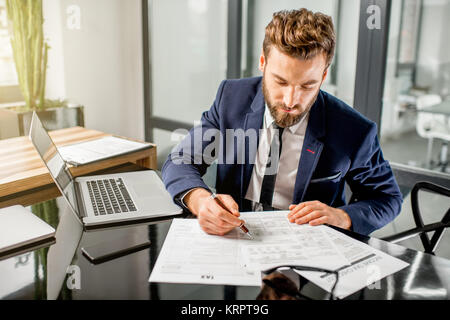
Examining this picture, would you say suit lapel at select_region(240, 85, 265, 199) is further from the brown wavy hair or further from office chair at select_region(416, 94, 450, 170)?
office chair at select_region(416, 94, 450, 170)

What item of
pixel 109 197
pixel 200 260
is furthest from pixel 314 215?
pixel 109 197

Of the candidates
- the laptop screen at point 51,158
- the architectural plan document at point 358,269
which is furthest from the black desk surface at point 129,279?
the laptop screen at point 51,158

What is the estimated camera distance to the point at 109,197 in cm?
122

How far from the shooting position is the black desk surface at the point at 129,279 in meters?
0.75

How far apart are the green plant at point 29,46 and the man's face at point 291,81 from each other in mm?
2337

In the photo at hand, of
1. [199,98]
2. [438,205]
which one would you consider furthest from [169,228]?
[199,98]

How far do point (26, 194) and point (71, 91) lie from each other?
7.30 feet

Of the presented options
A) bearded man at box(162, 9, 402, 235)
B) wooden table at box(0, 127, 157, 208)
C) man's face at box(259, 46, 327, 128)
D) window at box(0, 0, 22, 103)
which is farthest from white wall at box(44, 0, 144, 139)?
man's face at box(259, 46, 327, 128)

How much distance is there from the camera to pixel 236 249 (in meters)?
0.91

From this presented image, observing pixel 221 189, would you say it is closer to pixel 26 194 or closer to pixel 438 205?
pixel 26 194

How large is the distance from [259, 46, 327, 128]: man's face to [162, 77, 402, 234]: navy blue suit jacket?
0.41 feet

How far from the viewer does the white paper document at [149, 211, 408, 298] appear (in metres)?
0.80

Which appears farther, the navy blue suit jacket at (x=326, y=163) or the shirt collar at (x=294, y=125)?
the shirt collar at (x=294, y=125)

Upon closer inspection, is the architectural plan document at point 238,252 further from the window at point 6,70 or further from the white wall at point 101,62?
the window at point 6,70
